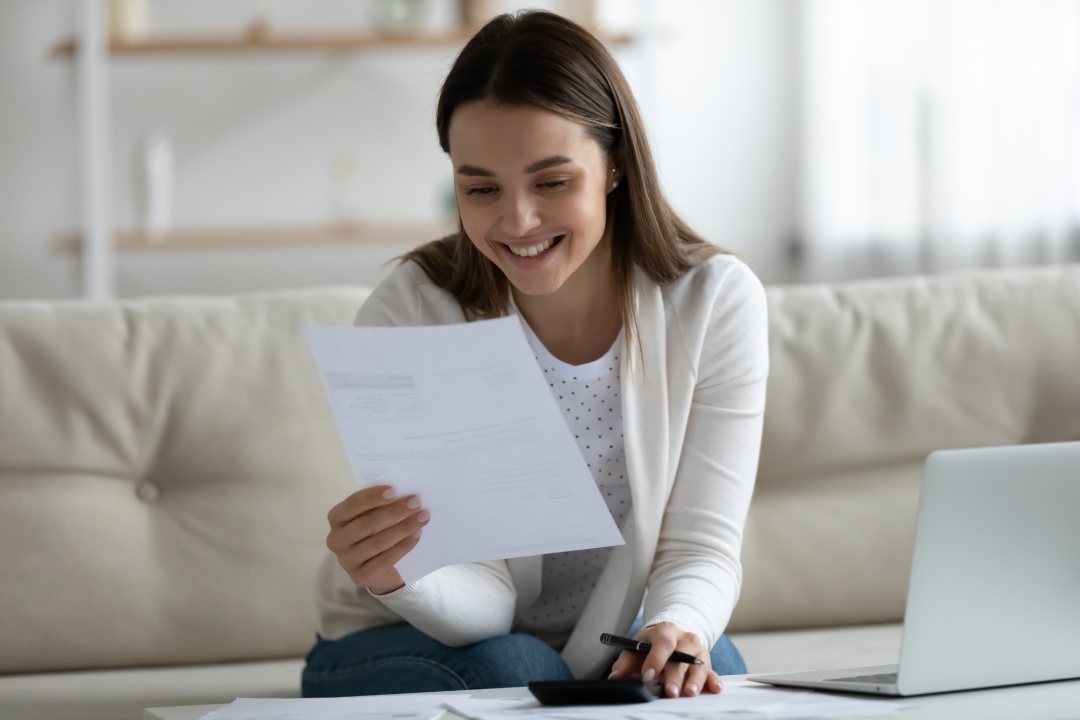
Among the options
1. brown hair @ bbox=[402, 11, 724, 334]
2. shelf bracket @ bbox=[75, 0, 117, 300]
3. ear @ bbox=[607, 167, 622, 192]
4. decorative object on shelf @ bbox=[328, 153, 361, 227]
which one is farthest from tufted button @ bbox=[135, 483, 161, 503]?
decorative object on shelf @ bbox=[328, 153, 361, 227]

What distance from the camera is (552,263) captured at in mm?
1180

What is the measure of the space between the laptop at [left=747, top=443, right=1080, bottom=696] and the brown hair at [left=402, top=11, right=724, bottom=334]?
53 centimetres

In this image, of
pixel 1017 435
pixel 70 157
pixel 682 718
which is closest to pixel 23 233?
pixel 70 157

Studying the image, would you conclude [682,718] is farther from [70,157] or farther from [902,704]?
[70,157]

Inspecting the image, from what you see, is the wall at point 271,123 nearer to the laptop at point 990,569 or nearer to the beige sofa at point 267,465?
the beige sofa at point 267,465

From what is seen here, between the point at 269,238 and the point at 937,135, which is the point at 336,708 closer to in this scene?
the point at 269,238

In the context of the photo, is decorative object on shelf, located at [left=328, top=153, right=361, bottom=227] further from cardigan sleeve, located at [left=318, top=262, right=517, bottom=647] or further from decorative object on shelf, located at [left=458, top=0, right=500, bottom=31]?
cardigan sleeve, located at [left=318, top=262, right=517, bottom=647]

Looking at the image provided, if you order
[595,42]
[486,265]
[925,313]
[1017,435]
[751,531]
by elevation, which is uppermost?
[595,42]

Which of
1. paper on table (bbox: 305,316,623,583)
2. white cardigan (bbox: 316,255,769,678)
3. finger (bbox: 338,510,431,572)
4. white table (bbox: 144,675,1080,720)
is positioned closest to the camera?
white table (bbox: 144,675,1080,720)

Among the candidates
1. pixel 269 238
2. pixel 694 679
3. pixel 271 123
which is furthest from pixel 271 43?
pixel 694 679

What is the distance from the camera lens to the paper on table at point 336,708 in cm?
83

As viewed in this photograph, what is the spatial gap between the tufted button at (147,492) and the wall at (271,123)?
1.68 meters

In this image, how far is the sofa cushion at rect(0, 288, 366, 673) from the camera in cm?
144

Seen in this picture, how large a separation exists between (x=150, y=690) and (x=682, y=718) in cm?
80
